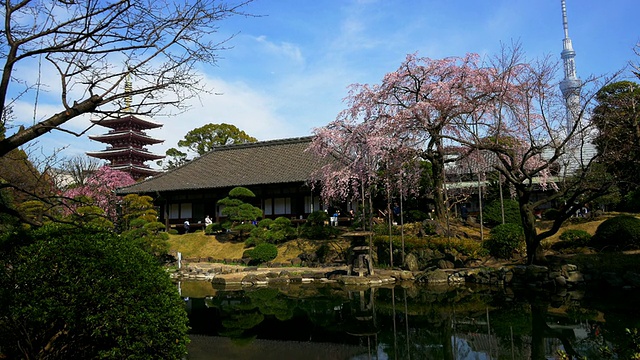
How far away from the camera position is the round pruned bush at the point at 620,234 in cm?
1414

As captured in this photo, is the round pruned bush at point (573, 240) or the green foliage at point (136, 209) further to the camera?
the green foliage at point (136, 209)

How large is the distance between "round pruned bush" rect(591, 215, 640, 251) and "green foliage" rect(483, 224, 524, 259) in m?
2.45

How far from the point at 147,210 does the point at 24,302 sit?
61.8 ft

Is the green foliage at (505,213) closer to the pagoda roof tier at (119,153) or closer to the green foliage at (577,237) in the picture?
the green foliage at (577,237)

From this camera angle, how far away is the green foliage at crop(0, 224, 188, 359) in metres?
4.30

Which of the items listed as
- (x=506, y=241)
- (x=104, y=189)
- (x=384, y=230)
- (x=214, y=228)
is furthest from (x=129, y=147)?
(x=506, y=241)

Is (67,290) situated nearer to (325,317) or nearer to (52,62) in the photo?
(52,62)

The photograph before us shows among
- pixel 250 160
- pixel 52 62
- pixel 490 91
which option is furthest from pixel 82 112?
pixel 250 160

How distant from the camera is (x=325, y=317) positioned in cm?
978

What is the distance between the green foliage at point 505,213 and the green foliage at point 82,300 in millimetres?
18064

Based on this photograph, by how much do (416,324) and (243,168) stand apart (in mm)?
21111

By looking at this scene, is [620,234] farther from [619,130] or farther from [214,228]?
[214,228]

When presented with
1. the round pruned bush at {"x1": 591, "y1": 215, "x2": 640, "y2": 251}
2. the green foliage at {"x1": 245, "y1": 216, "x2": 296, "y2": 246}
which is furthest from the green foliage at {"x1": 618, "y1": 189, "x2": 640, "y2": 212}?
the green foliage at {"x1": 245, "y1": 216, "x2": 296, "y2": 246}

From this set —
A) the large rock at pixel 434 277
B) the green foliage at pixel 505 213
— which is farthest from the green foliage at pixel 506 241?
the green foliage at pixel 505 213
